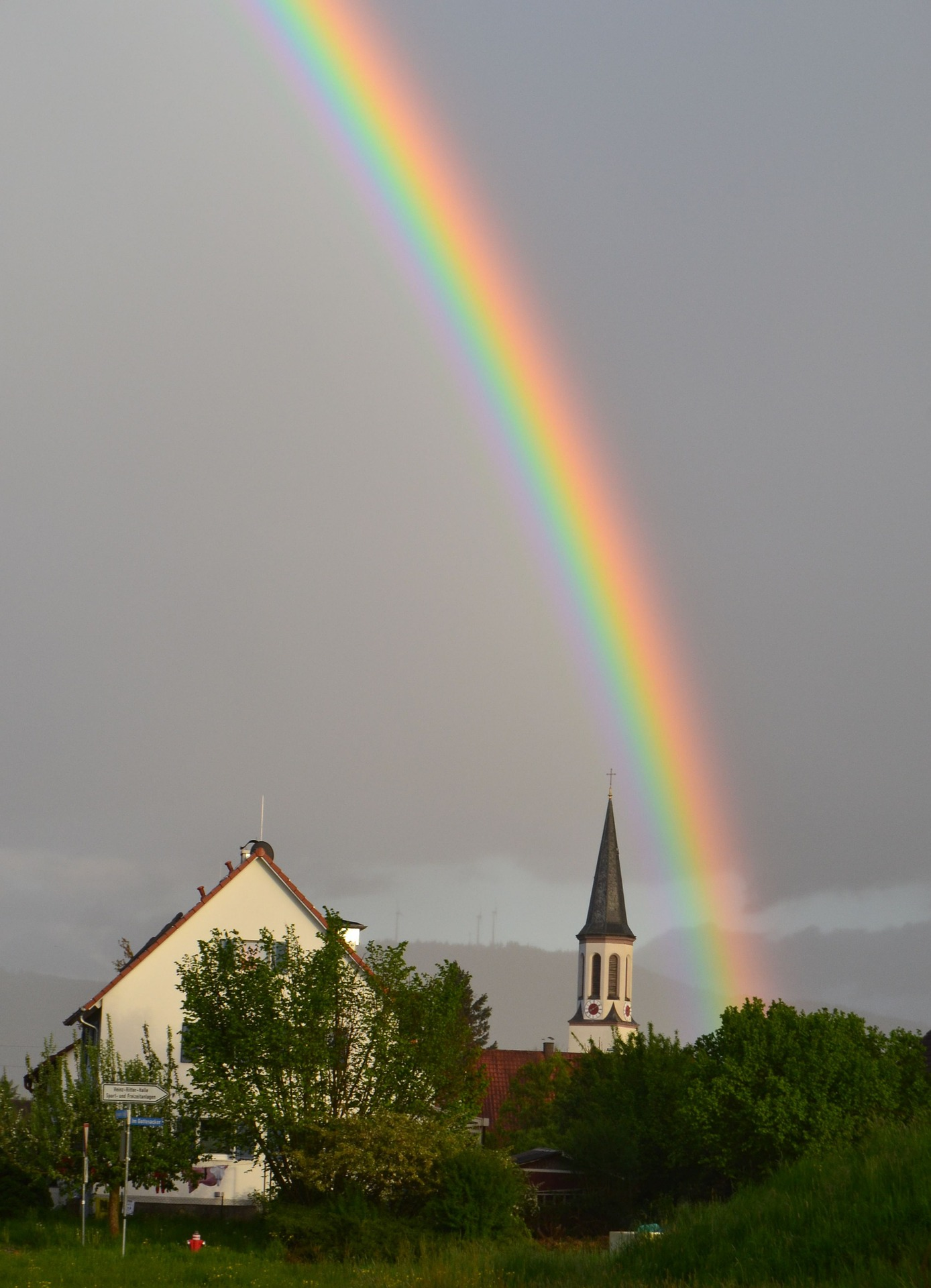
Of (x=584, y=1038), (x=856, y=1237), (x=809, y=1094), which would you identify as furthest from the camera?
(x=584, y=1038)

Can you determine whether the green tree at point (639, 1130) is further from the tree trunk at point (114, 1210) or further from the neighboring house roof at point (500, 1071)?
the neighboring house roof at point (500, 1071)

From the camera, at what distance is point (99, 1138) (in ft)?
98.0

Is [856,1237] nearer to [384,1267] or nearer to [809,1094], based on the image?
[384,1267]

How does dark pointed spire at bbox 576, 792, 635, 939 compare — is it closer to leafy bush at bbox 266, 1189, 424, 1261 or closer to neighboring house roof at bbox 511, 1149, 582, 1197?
neighboring house roof at bbox 511, 1149, 582, 1197

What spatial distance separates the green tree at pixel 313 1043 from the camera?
28844 millimetres

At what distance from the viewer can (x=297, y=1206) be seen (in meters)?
27.8

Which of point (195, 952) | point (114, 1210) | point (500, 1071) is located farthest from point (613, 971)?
point (114, 1210)

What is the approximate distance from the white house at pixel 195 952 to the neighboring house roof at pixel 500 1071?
76.9 ft

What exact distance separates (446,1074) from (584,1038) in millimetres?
126880

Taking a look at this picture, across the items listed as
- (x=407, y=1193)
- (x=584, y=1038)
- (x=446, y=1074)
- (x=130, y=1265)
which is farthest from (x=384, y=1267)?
(x=584, y=1038)

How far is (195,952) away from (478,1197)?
1901 cm

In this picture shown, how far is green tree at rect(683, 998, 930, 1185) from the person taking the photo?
1387 inches

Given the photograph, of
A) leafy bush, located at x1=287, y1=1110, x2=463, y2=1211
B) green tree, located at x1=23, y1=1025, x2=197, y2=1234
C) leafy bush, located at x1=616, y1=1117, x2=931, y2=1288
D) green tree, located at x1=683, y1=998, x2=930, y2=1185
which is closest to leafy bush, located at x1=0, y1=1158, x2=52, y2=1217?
green tree, located at x1=23, y1=1025, x2=197, y2=1234

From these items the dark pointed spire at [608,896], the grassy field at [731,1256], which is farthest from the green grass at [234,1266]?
the dark pointed spire at [608,896]
